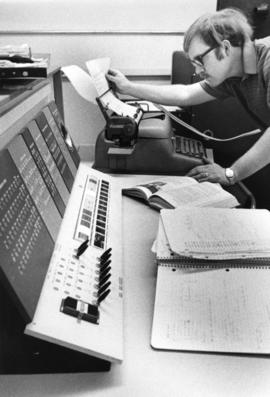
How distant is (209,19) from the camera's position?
1632 millimetres

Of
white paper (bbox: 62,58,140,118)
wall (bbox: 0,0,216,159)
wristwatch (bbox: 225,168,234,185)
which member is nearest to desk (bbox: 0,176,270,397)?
wristwatch (bbox: 225,168,234,185)

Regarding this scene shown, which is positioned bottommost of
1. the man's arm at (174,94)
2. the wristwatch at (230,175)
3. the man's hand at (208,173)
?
the wristwatch at (230,175)

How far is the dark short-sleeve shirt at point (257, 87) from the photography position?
167 centimetres

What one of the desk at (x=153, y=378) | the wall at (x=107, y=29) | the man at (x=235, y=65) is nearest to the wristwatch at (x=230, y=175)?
the man at (x=235, y=65)

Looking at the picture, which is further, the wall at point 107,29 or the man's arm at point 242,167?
the wall at point 107,29

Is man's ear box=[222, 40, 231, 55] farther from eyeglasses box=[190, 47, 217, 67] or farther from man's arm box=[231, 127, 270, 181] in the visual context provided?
man's arm box=[231, 127, 270, 181]

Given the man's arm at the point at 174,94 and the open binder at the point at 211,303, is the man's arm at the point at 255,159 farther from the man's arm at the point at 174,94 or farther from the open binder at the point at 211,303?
the open binder at the point at 211,303

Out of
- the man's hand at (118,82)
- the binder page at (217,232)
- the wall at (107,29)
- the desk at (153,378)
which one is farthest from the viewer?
the wall at (107,29)

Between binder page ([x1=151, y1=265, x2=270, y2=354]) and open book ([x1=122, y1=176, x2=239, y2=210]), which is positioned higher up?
binder page ([x1=151, y1=265, x2=270, y2=354])

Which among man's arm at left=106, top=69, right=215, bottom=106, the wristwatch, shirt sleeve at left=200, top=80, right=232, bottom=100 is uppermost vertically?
shirt sleeve at left=200, top=80, right=232, bottom=100

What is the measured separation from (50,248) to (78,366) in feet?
0.75

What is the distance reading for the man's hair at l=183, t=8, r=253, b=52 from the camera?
163 cm

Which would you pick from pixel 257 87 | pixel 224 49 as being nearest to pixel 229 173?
pixel 257 87

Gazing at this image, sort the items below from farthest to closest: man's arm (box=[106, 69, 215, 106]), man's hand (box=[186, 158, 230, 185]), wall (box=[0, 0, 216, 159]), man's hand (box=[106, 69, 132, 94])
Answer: wall (box=[0, 0, 216, 159]) < man's arm (box=[106, 69, 215, 106]) < man's hand (box=[106, 69, 132, 94]) < man's hand (box=[186, 158, 230, 185])
